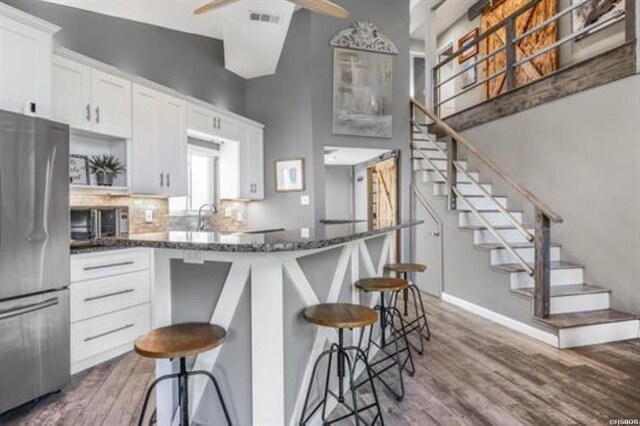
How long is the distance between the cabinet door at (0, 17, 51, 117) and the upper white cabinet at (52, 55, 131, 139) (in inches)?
10.9

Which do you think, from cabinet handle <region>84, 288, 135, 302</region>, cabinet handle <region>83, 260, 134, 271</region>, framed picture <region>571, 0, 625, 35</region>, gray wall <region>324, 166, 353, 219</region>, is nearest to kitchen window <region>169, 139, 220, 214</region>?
cabinet handle <region>83, 260, 134, 271</region>

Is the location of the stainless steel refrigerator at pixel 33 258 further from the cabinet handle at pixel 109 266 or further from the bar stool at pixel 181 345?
the bar stool at pixel 181 345

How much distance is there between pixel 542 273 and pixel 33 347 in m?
3.88

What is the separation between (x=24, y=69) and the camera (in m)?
2.45

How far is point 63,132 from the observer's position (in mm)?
2508

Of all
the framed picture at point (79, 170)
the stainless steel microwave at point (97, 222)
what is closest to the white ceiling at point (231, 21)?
the framed picture at point (79, 170)

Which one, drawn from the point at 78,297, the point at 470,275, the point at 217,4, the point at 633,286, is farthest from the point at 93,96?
the point at 633,286

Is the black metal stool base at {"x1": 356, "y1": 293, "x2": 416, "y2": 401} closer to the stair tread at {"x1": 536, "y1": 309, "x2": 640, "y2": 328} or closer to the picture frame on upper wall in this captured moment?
the stair tread at {"x1": 536, "y1": 309, "x2": 640, "y2": 328}

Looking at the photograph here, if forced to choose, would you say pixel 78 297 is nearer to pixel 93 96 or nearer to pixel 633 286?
pixel 93 96

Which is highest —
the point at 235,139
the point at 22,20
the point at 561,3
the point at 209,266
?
the point at 561,3

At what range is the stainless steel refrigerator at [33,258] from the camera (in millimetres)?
2168

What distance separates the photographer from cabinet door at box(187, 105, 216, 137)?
4164mm

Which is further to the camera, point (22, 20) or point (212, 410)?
point (22, 20)

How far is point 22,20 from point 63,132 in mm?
758
